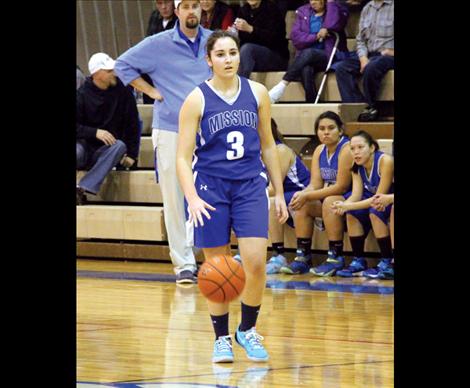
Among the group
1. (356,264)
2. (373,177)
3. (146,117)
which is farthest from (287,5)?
(356,264)

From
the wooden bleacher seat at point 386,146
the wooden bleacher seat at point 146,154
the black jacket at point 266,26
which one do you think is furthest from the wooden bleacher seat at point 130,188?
the wooden bleacher seat at point 386,146

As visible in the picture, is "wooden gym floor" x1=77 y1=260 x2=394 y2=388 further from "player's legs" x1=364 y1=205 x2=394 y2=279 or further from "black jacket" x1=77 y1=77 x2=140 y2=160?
"black jacket" x1=77 y1=77 x2=140 y2=160

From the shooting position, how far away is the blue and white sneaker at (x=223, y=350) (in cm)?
511

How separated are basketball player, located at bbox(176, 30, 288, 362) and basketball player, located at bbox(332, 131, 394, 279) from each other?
3156 millimetres

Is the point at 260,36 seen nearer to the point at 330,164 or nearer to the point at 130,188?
the point at 130,188

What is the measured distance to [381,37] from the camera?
998 centimetres

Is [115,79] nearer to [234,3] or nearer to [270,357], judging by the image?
[234,3]

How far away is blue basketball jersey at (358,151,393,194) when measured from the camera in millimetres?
8375

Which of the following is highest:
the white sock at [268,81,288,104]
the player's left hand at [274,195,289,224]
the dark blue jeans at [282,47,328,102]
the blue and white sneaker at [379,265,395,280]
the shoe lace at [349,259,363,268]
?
the dark blue jeans at [282,47,328,102]

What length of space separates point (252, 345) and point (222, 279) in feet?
1.54

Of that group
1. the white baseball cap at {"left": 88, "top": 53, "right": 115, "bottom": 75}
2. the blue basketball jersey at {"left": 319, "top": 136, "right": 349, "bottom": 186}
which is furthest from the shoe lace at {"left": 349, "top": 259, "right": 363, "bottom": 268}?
the white baseball cap at {"left": 88, "top": 53, "right": 115, "bottom": 75}

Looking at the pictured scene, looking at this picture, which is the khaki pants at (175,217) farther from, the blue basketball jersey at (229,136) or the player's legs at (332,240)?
the blue basketball jersey at (229,136)

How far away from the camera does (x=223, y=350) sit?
16.9 feet
